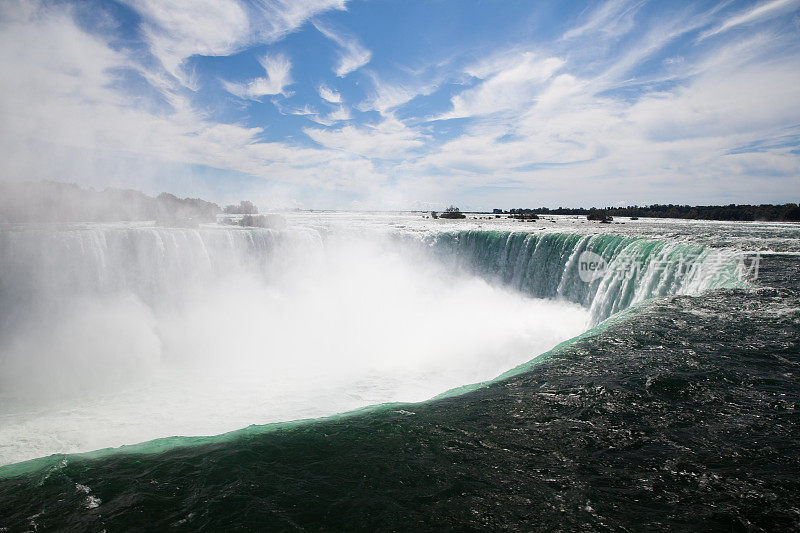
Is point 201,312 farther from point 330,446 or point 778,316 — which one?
point 778,316

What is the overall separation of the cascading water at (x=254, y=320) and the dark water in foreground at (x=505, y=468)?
4.11 meters

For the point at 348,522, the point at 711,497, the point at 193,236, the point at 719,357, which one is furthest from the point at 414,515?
the point at 193,236

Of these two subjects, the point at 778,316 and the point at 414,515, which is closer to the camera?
the point at 414,515

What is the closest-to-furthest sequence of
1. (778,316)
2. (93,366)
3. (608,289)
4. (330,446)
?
(330,446) < (778,316) < (93,366) < (608,289)

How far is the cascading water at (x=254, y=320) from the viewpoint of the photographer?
888cm

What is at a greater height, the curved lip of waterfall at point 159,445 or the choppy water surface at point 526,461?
the choppy water surface at point 526,461

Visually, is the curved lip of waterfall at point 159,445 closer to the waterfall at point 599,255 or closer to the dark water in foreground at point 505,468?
the dark water in foreground at point 505,468

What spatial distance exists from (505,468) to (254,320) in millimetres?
14511

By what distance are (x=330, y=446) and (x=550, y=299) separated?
49.6 feet

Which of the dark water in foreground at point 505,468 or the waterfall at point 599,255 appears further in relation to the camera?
the waterfall at point 599,255

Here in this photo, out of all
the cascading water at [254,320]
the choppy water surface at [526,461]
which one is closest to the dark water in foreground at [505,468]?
the choppy water surface at [526,461]

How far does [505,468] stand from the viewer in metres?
3.35

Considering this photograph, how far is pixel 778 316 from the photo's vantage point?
270 inches

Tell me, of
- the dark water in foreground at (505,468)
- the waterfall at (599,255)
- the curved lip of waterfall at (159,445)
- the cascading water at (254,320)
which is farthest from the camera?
the waterfall at (599,255)
